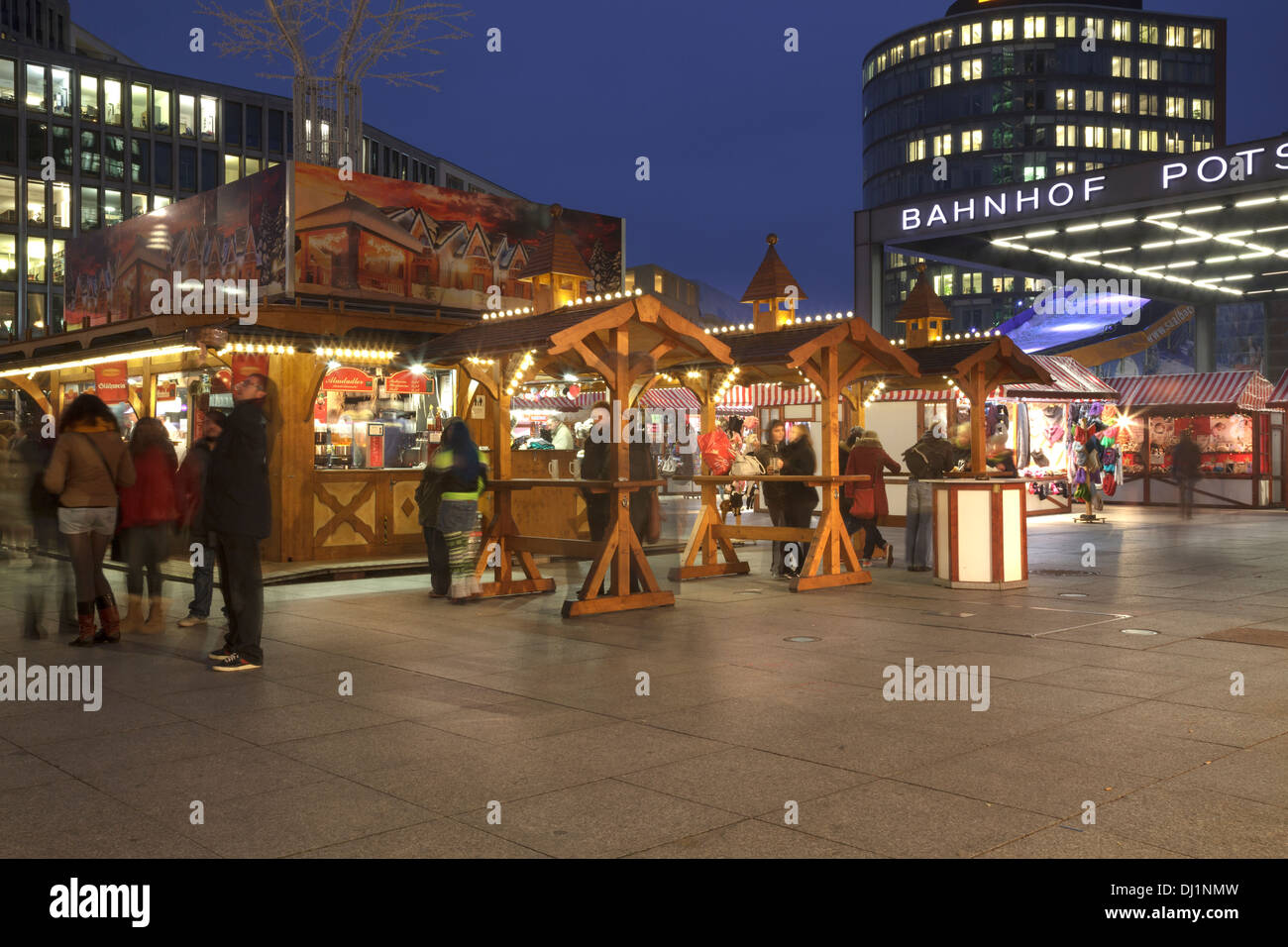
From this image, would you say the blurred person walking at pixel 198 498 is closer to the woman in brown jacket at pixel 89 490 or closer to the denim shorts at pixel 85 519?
the woman in brown jacket at pixel 89 490

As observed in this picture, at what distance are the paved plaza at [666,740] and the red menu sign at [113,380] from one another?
9.10 metres

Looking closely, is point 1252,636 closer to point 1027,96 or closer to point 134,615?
point 134,615

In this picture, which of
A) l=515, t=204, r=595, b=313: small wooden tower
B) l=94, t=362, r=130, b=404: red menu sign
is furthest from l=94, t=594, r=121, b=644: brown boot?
l=94, t=362, r=130, b=404: red menu sign

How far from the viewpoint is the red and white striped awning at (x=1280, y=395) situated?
2791 cm

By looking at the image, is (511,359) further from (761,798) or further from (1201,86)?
(1201,86)

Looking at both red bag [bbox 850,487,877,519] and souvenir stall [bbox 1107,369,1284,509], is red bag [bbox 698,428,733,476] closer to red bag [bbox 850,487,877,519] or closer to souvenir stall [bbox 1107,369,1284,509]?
red bag [bbox 850,487,877,519]

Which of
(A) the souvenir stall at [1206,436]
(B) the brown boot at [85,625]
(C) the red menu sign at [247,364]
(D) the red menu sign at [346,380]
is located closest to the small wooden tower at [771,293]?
(D) the red menu sign at [346,380]

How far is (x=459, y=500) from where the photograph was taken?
37.9 feet

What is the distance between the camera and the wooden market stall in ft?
36.1

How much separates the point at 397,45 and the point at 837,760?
22490 millimetres

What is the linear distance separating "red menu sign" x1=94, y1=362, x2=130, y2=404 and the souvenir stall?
22.2 m
